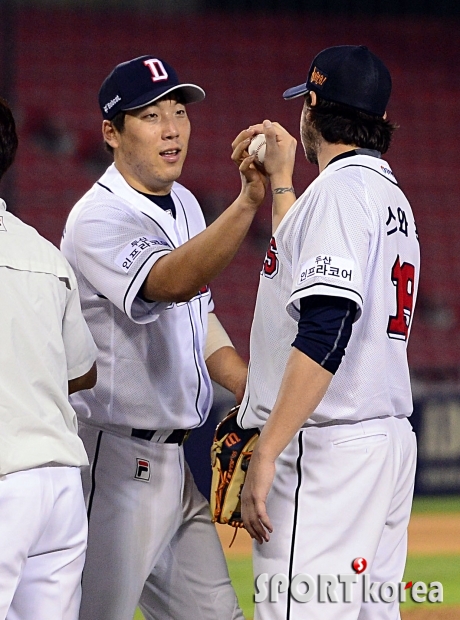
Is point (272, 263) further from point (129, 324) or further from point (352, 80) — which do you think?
point (129, 324)

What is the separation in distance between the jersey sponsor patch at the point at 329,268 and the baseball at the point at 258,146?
0.47m

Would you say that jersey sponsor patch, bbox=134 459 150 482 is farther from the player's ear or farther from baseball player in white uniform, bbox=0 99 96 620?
the player's ear

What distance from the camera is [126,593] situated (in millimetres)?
3219

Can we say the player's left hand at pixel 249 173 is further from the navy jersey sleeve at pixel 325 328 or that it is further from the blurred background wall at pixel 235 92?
the blurred background wall at pixel 235 92

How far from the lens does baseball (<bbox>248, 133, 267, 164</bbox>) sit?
2910 mm

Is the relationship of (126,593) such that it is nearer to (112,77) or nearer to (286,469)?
(286,469)

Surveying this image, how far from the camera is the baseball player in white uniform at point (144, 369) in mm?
3201

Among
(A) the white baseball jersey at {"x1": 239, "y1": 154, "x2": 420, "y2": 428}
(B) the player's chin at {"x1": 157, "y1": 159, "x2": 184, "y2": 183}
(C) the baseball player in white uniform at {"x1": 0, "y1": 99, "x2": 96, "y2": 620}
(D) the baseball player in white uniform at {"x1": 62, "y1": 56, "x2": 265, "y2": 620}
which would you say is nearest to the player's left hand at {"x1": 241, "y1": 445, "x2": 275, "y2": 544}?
(A) the white baseball jersey at {"x1": 239, "y1": 154, "x2": 420, "y2": 428}

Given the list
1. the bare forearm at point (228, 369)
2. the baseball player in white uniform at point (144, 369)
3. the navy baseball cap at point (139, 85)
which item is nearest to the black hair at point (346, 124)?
the baseball player in white uniform at point (144, 369)

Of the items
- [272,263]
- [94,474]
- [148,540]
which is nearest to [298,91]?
[272,263]

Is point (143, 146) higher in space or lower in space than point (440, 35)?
lower

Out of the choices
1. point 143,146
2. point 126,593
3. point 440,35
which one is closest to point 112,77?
point 143,146

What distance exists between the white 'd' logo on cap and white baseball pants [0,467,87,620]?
1.54 metres

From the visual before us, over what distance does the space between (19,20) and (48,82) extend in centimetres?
99
